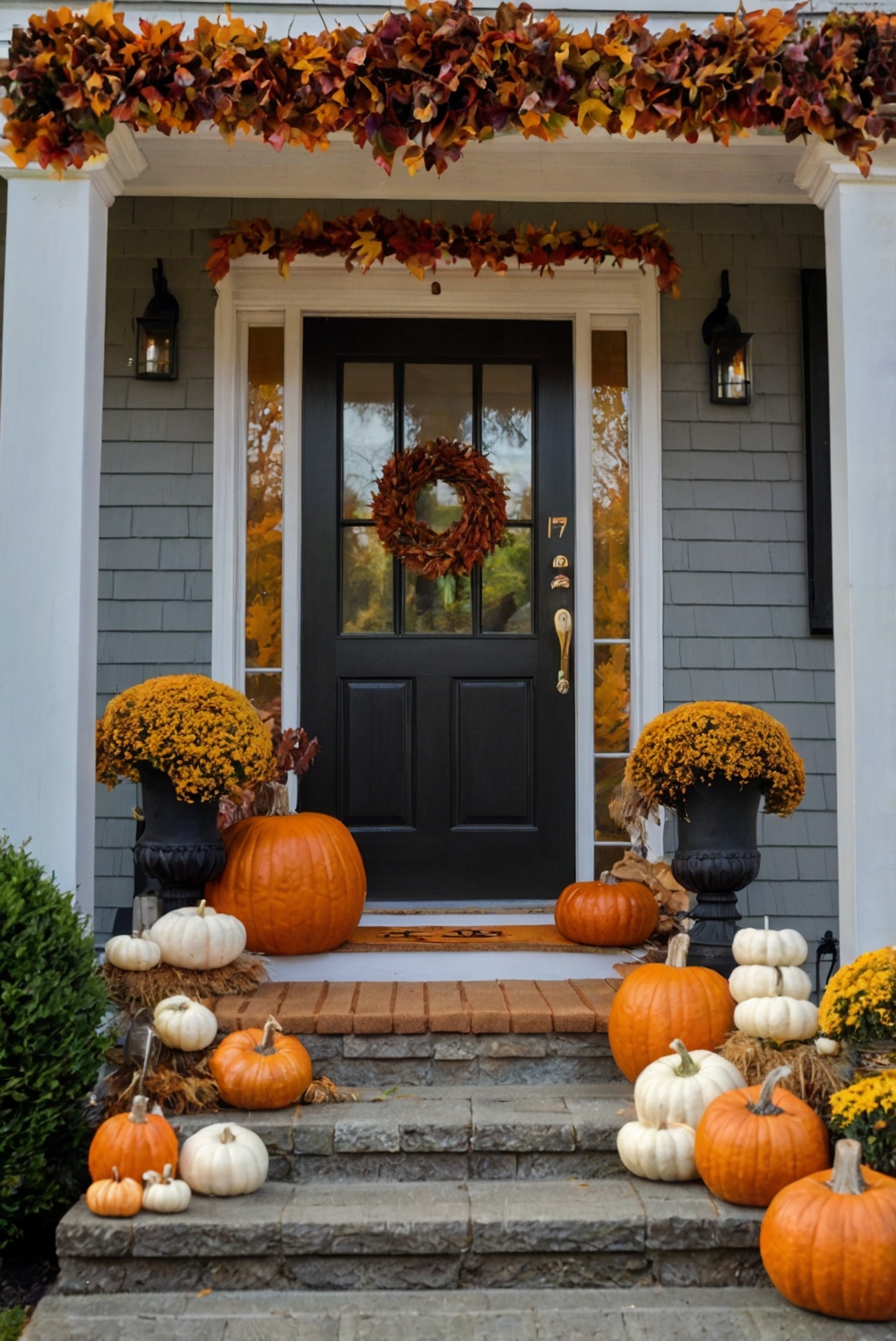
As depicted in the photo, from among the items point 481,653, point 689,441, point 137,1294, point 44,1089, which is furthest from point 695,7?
point 137,1294

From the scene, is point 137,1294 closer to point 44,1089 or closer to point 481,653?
point 44,1089

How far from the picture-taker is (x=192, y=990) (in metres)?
3.19

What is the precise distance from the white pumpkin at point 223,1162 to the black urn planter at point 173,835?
943mm

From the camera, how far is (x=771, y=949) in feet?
9.75

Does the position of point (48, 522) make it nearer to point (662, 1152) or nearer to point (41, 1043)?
point (41, 1043)

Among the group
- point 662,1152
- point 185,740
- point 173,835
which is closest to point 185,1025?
point 173,835

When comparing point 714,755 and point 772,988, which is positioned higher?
point 714,755

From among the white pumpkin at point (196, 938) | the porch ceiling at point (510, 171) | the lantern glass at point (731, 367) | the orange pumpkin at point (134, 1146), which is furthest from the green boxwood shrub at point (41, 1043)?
the lantern glass at point (731, 367)

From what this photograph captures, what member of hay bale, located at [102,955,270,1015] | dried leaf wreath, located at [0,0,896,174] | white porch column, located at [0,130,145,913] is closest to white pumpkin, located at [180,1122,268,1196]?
hay bale, located at [102,955,270,1015]

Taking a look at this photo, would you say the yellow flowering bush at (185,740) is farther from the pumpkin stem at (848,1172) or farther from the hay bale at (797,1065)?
the pumpkin stem at (848,1172)

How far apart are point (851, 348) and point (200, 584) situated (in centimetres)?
235

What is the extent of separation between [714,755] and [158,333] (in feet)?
8.25

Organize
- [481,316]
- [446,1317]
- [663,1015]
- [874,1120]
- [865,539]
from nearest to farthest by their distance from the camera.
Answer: [446,1317]
[874,1120]
[663,1015]
[865,539]
[481,316]

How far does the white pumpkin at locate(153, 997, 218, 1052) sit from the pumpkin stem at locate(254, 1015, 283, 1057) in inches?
6.4
